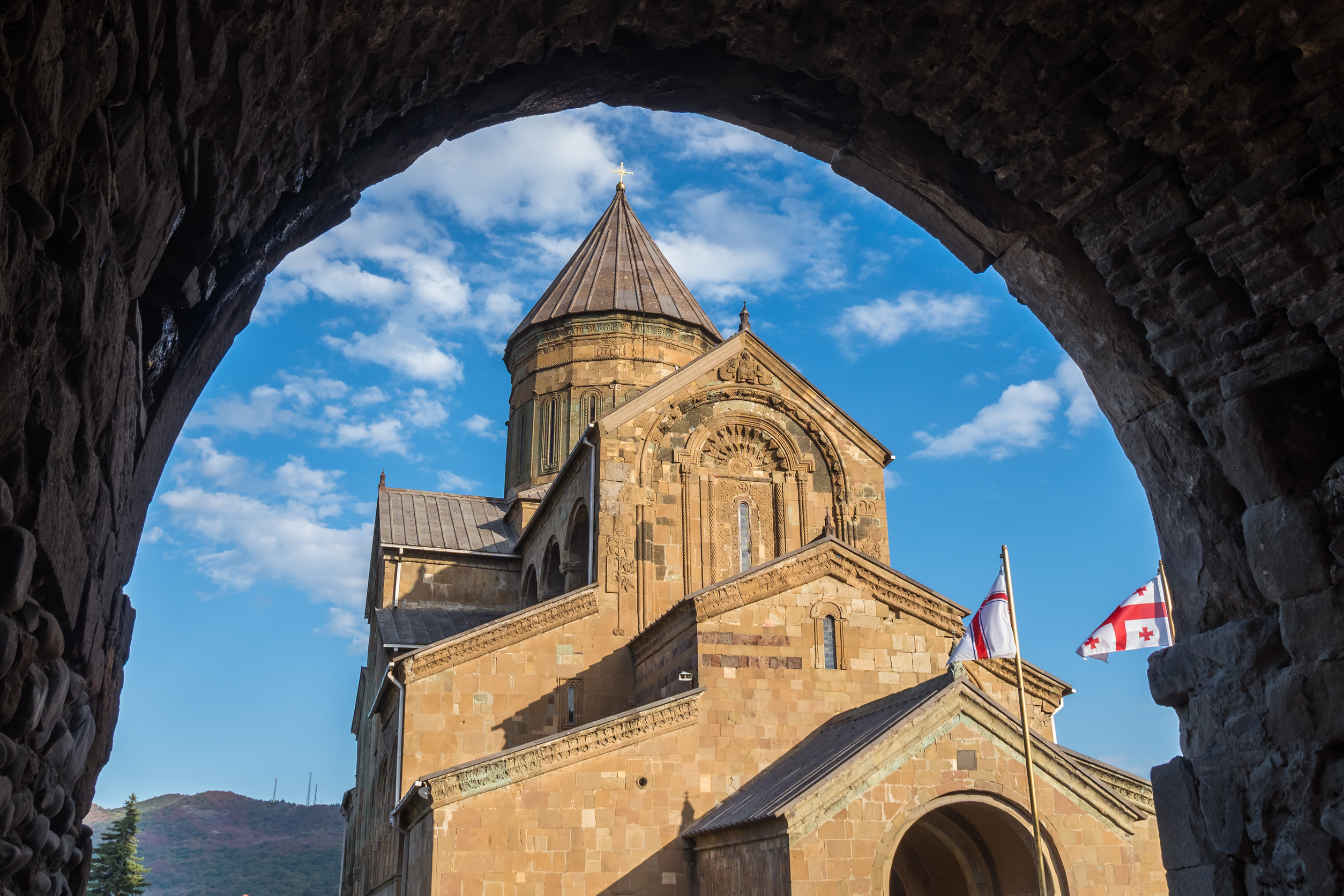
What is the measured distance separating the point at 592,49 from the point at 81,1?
8.08 ft

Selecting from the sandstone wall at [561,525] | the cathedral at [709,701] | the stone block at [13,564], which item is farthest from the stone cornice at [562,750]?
the stone block at [13,564]

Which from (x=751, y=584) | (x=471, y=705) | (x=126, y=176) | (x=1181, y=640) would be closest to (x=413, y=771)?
(x=471, y=705)

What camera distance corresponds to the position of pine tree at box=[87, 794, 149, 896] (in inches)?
1107

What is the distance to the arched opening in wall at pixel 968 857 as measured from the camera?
33.3 ft

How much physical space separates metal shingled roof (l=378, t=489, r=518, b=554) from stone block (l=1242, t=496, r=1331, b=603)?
17426 mm

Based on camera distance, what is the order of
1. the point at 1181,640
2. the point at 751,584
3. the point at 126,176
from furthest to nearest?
the point at 751,584 < the point at 1181,640 < the point at 126,176

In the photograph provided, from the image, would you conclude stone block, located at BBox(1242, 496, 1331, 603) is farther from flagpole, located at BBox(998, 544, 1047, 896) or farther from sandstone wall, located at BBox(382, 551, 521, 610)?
sandstone wall, located at BBox(382, 551, 521, 610)

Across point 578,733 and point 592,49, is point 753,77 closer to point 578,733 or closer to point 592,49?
point 592,49

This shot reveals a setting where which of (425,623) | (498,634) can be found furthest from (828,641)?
(425,623)

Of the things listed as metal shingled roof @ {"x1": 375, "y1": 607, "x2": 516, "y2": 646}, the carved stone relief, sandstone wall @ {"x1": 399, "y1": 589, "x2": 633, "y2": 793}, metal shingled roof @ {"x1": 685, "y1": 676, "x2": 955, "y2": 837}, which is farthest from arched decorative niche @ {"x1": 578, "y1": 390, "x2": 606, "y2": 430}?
metal shingled roof @ {"x1": 685, "y1": 676, "x2": 955, "y2": 837}

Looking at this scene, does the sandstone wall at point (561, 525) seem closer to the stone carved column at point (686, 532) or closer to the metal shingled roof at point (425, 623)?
the metal shingled roof at point (425, 623)

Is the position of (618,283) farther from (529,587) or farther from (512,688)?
(512,688)

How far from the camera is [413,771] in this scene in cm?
1370

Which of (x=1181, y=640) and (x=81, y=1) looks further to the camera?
(x=1181, y=640)
